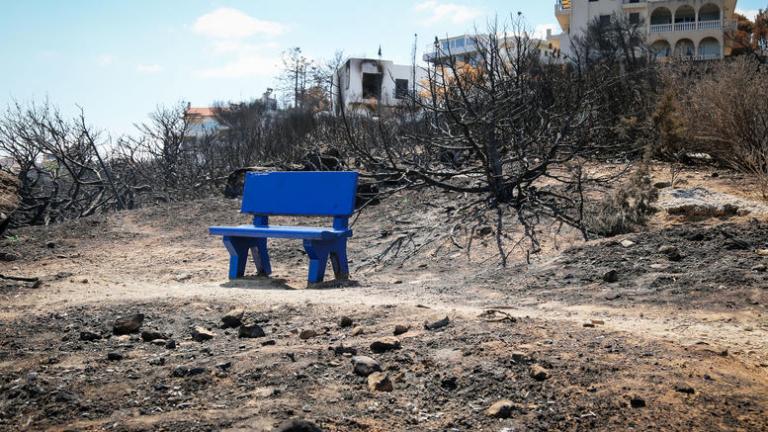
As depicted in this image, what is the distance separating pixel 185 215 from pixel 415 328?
371 inches

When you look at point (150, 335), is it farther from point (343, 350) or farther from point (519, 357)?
point (519, 357)

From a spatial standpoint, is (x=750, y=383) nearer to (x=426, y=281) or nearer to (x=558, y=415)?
(x=558, y=415)

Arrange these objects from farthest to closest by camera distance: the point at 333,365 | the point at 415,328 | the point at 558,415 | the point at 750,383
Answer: the point at 415,328 < the point at 333,365 < the point at 750,383 < the point at 558,415

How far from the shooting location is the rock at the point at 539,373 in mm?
3045

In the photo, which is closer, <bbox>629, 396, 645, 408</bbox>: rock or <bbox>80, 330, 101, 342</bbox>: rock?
<bbox>629, 396, 645, 408</bbox>: rock

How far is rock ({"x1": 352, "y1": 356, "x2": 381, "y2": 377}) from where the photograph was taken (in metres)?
3.24

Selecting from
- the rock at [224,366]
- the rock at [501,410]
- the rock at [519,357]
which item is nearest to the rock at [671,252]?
the rock at [519,357]

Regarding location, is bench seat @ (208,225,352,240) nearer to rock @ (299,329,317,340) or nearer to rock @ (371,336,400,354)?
rock @ (299,329,317,340)

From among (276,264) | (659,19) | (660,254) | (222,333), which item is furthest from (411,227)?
(659,19)

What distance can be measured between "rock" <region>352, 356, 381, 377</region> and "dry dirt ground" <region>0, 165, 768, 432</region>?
22mm

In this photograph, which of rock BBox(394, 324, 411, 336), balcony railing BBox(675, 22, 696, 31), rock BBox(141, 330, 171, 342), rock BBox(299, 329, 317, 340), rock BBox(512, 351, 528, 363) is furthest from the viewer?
balcony railing BBox(675, 22, 696, 31)

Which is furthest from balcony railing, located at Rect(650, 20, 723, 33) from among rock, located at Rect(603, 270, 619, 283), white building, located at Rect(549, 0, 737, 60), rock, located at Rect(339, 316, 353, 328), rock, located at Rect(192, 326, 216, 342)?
rock, located at Rect(192, 326, 216, 342)

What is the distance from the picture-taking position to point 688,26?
4872 cm

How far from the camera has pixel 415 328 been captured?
13.1ft
